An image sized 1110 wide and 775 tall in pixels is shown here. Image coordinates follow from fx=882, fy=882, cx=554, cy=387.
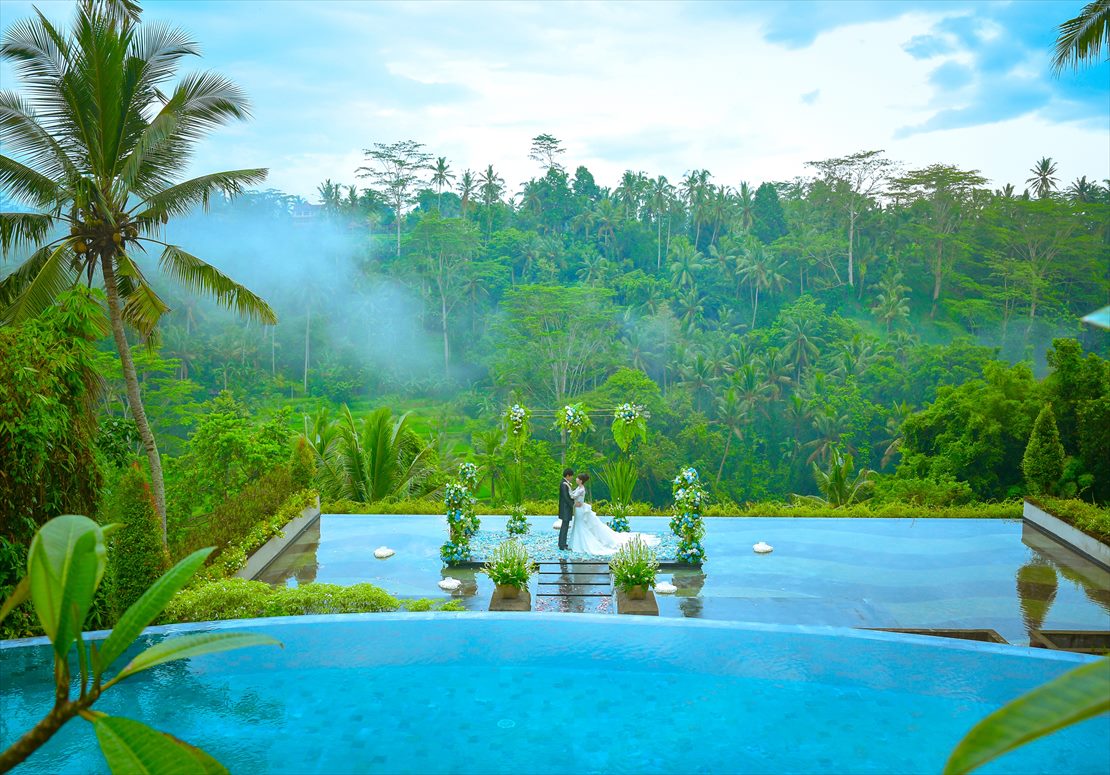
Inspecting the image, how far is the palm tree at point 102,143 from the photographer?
27.1 ft

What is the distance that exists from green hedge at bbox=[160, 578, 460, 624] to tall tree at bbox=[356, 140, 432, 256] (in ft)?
133

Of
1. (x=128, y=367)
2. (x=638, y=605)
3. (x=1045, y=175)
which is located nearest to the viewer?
(x=638, y=605)

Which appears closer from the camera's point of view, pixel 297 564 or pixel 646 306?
pixel 297 564

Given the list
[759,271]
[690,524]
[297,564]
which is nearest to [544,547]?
[690,524]

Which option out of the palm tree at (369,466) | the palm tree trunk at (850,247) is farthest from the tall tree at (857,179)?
the palm tree at (369,466)

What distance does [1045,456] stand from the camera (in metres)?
11.1

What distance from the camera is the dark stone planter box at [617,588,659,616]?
7297mm

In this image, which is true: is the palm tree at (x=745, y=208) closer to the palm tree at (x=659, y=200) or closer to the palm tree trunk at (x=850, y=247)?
the palm tree at (x=659, y=200)

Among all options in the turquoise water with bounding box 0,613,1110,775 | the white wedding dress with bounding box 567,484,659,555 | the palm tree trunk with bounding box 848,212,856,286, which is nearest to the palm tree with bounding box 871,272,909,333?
the palm tree trunk with bounding box 848,212,856,286

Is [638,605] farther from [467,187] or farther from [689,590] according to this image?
[467,187]

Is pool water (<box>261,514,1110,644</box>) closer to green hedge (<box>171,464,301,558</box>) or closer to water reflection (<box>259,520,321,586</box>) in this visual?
water reflection (<box>259,520,321,586</box>)

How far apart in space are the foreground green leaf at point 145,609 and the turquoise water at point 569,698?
3.12m

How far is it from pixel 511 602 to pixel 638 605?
1.08m

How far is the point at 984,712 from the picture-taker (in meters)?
5.23
